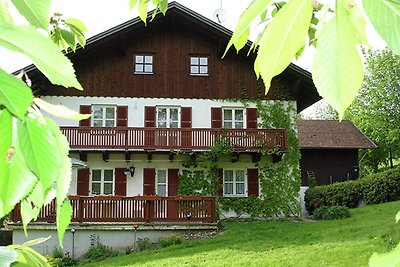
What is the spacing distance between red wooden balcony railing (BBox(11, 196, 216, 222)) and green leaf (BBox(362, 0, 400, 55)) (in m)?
14.5

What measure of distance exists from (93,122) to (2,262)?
59.1 ft

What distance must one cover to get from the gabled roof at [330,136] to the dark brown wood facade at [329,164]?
1.34ft

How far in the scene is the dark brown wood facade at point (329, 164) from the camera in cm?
2912

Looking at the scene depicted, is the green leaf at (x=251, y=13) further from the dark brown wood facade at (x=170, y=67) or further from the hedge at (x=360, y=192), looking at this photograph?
the hedge at (x=360, y=192)

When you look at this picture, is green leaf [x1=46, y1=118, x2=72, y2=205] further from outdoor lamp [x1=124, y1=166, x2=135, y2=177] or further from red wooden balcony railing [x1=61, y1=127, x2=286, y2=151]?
outdoor lamp [x1=124, y1=166, x2=135, y2=177]

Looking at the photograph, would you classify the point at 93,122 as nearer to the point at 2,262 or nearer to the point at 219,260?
the point at 219,260

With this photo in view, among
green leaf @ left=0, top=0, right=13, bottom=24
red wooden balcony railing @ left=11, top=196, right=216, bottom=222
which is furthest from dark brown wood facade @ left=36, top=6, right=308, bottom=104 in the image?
green leaf @ left=0, top=0, right=13, bottom=24

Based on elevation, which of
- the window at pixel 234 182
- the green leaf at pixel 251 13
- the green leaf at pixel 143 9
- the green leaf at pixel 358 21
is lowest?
the window at pixel 234 182

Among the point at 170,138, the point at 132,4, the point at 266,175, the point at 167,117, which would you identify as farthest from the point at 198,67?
the point at 132,4

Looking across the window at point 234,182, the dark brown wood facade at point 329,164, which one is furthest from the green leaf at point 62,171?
the dark brown wood facade at point 329,164

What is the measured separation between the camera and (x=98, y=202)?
14781 mm

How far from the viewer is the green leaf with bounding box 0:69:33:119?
17.0 inches

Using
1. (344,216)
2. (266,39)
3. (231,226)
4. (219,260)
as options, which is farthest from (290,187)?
(266,39)

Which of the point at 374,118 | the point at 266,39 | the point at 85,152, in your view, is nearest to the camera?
the point at 266,39
